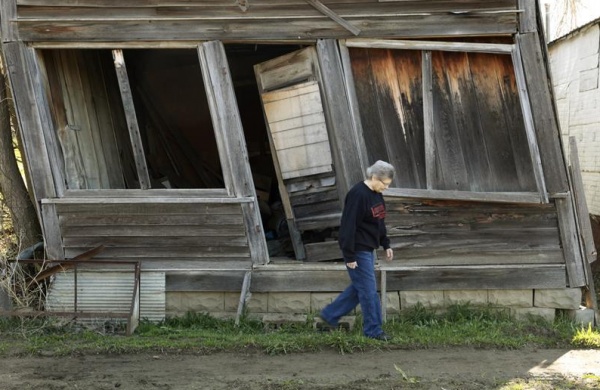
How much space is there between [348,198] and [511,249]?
78.2 inches

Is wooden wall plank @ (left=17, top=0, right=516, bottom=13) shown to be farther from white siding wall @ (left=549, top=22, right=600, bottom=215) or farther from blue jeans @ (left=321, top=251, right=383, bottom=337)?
white siding wall @ (left=549, top=22, right=600, bottom=215)

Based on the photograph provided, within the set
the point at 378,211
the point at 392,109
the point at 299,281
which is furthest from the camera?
the point at 299,281

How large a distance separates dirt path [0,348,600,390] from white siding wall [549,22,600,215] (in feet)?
14.3

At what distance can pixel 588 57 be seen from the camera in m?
10.2

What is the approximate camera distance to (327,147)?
24.4ft

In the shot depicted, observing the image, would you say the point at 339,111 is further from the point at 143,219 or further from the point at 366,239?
the point at 143,219

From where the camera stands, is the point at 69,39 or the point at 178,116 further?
the point at 178,116

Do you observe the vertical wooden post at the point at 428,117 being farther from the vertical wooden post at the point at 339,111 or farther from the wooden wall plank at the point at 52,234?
the wooden wall plank at the point at 52,234

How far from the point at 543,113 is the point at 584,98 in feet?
13.1

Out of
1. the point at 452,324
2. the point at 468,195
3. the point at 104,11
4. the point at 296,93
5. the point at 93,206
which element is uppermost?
the point at 104,11

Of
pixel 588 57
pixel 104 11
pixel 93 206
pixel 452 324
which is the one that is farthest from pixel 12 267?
pixel 588 57

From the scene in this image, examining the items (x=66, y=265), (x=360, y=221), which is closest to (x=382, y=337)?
(x=360, y=221)

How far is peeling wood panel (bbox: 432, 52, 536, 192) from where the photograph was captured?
7.07 m

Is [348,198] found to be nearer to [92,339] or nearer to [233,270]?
[233,270]
